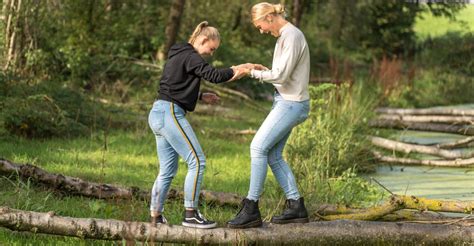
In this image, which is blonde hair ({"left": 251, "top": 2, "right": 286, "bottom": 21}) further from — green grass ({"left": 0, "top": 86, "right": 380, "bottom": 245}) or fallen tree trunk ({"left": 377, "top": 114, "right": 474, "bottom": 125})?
fallen tree trunk ({"left": 377, "top": 114, "right": 474, "bottom": 125})

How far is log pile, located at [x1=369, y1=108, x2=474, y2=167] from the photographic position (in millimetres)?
11816

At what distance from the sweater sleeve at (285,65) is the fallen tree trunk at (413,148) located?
261 inches

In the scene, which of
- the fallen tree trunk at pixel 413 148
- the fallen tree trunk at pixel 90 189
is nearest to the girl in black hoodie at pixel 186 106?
the fallen tree trunk at pixel 90 189

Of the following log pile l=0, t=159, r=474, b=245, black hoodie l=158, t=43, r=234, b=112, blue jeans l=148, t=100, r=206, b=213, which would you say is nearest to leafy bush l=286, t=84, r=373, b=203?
log pile l=0, t=159, r=474, b=245

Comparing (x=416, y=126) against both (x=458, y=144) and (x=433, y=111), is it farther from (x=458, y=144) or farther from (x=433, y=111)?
(x=458, y=144)

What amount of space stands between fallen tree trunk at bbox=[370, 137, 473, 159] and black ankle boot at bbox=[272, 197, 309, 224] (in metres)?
6.28

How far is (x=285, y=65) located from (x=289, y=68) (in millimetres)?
35

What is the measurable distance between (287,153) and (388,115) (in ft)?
23.5

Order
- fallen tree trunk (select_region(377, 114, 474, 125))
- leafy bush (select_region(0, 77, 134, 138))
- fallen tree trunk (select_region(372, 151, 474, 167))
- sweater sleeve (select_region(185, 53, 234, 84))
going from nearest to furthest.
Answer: sweater sleeve (select_region(185, 53, 234, 84)) < fallen tree trunk (select_region(372, 151, 474, 167)) < leafy bush (select_region(0, 77, 134, 138)) < fallen tree trunk (select_region(377, 114, 474, 125))

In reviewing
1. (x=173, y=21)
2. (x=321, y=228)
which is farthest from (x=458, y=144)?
(x=173, y=21)

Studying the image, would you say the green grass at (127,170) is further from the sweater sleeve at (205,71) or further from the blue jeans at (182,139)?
the sweater sleeve at (205,71)

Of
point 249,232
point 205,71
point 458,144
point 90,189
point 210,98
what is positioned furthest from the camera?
point 458,144

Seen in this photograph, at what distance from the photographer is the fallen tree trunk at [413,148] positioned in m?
12.2

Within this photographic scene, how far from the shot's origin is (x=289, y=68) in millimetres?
6047
